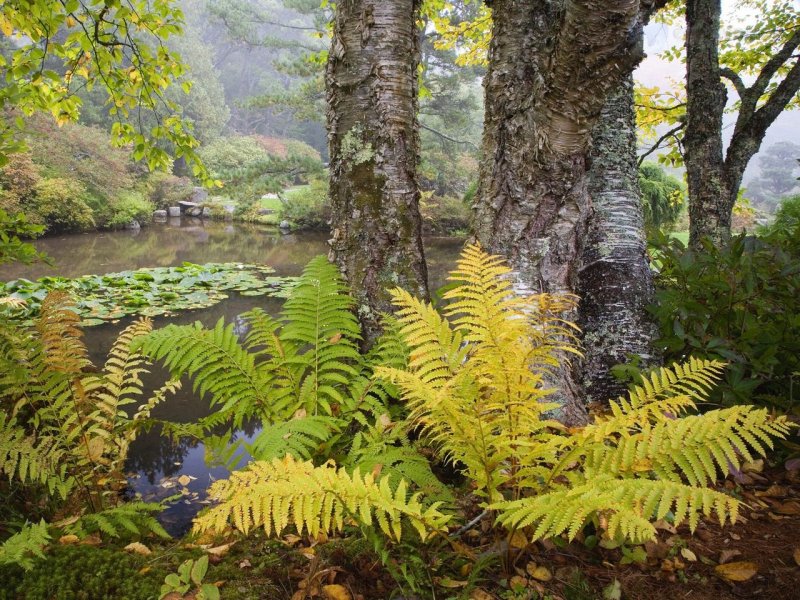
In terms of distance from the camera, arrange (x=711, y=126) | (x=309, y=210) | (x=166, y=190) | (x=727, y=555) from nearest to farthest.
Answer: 1. (x=727, y=555)
2. (x=711, y=126)
3. (x=309, y=210)
4. (x=166, y=190)

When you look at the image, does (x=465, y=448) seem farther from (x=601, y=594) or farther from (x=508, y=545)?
(x=601, y=594)

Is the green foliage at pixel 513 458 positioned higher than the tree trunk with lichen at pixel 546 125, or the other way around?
the tree trunk with lichen at pixel 546 125

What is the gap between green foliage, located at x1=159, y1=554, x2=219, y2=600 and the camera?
1.22 meters

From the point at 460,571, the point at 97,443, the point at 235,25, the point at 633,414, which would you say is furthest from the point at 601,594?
the point at 235,25

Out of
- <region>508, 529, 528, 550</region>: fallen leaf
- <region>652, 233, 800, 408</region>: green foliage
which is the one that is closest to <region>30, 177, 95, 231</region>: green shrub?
<region>652, 233, 800, 408</region>: green foliage

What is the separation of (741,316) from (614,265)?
2.27 feet

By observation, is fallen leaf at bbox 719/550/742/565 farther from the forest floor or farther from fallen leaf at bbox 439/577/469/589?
fallen leaf at bbox 439/577/469/589

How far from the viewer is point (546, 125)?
191cm

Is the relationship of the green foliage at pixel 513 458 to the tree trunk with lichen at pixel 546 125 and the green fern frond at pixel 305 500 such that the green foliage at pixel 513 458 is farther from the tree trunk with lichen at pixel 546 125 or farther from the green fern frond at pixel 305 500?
the tree trunk with lichen at pixel 546 125

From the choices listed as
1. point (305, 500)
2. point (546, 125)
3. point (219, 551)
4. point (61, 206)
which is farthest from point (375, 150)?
point (61, 206)

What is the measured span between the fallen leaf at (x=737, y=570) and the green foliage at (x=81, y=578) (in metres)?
1.55

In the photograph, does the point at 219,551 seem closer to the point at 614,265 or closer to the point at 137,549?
the point at 137,549

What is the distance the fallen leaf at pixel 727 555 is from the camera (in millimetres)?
1354

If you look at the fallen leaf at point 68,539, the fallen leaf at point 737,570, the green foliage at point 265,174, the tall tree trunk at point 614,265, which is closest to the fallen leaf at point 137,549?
the fallen leaf at point 68,539
